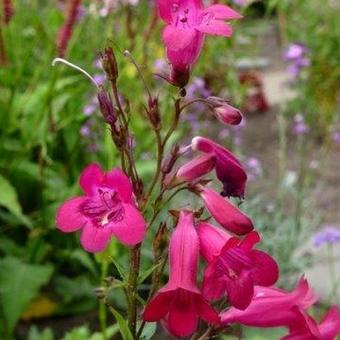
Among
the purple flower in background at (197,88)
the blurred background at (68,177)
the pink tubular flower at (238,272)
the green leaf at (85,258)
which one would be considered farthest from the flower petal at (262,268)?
the purple flower in background at (197,88)

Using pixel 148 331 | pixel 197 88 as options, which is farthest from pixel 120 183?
pixel 197 88

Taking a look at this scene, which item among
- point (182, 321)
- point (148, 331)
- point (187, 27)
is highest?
point (187, 27)

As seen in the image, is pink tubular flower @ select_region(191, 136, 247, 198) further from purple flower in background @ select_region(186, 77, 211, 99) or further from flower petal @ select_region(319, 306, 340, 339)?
purple flower in background @ select_region(186, 77, 211, 99)

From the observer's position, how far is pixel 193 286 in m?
1.10

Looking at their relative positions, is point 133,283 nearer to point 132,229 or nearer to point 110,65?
point 132,229

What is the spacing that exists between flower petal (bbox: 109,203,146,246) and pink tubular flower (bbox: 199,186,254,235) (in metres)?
0.10

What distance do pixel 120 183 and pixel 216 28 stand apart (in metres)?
0.23

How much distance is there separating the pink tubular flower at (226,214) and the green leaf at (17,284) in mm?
1674

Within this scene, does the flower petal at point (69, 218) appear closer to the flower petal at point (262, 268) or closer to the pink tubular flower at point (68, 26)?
the flower petal at point (262, 268)

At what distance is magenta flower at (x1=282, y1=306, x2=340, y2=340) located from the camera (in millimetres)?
1156

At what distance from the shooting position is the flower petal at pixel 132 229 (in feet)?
3.51

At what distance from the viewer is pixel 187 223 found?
1130mm

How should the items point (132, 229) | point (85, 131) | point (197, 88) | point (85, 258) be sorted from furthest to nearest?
point (197, 88)
point (85, 131)
point (85, 258)
point (132, 229)

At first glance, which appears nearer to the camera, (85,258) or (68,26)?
(68,26)
